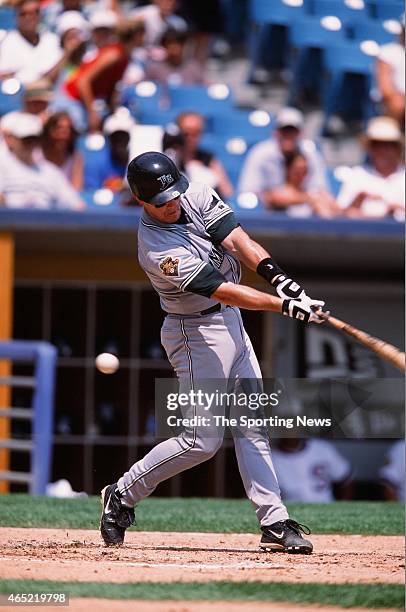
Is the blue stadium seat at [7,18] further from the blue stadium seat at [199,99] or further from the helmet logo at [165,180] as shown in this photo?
the helmet logo at [165,180]

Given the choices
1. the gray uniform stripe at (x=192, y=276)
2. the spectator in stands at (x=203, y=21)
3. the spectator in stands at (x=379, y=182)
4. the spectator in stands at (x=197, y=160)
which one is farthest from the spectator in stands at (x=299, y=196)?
the gray uniform stripe at (x=192, y=276)

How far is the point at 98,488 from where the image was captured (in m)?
10.1

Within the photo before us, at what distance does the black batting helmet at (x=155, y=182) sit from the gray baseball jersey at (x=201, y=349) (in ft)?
0.51

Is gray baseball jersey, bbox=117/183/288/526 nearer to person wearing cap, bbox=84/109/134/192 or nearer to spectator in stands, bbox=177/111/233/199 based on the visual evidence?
spectator in stands, bbox=177/111/233/199

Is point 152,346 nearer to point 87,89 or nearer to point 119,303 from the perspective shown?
point 119,303

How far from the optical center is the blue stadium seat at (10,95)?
10062 millimetres

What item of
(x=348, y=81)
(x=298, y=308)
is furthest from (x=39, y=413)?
(x=348, y=81)

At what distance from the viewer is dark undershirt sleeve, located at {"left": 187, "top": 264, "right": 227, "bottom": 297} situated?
460 cm

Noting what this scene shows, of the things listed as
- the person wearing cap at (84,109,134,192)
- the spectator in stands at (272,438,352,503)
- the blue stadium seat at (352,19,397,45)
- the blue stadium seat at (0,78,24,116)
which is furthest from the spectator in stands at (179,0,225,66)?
the spectator in stands at (272,438,352,503)

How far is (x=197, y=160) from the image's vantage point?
970 cm

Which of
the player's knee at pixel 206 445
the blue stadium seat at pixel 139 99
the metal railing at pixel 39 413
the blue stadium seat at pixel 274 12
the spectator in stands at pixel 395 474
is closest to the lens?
the player's knee at pixel 206 445

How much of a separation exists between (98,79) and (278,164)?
2.05m

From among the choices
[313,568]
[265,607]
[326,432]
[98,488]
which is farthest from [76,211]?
[265,607]

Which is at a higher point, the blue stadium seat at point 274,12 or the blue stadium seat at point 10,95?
the blue stadium seat at point 274,12
